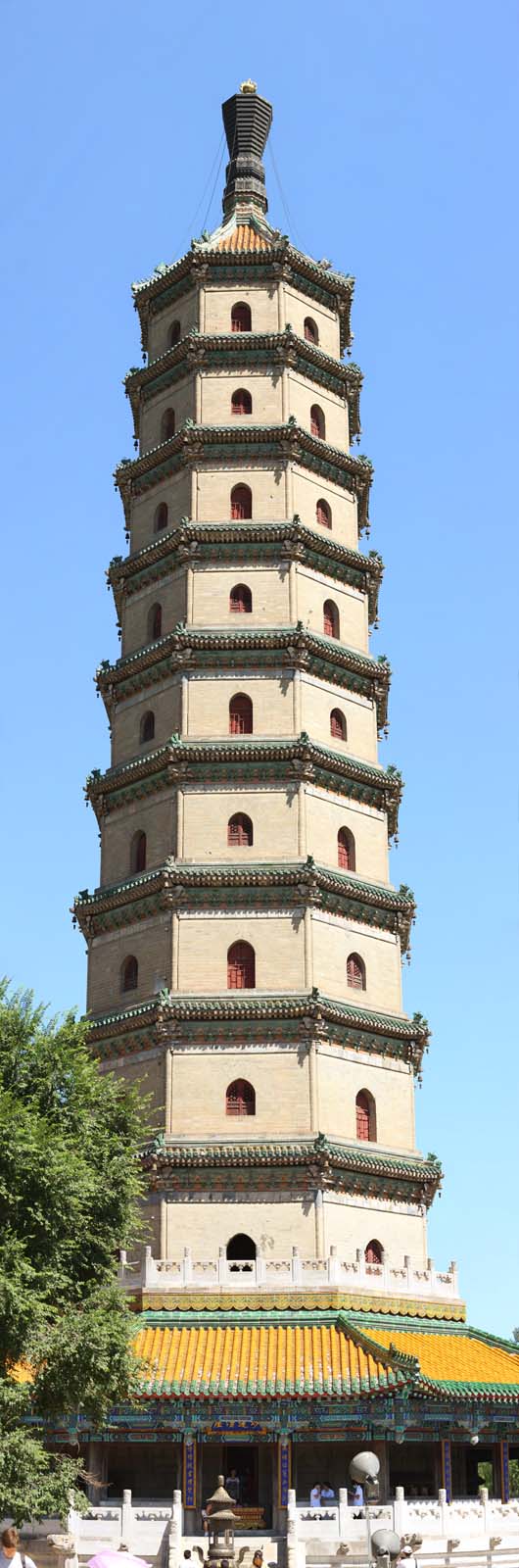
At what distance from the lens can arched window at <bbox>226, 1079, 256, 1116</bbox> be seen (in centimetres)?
3509

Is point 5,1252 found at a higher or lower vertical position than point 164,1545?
higher

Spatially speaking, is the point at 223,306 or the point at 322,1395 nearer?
the point at 322,1395

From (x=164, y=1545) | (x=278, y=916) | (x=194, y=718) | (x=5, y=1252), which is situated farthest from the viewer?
(x=194, y=718)

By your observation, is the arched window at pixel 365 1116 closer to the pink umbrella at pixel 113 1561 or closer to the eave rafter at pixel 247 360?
the pink umbrella at pixel 113 1561

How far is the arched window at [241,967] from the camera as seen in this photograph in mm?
36312

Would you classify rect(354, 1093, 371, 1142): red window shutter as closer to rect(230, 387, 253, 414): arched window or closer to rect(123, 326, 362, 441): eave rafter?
rect(230, 387, 253, 414): arched window

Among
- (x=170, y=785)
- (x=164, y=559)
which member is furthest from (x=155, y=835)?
(x=164, y=559)

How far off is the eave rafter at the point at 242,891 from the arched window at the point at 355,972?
3.04 feet

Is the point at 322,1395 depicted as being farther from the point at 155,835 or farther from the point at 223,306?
the point at 223,306

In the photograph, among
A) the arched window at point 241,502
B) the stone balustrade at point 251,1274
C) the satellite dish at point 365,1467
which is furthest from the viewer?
the arched window at point 241,502

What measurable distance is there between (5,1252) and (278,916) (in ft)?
41.4

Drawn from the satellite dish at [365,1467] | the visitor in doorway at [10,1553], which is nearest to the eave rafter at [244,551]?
the satellite dish at [365,1467]

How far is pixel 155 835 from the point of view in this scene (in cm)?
3869

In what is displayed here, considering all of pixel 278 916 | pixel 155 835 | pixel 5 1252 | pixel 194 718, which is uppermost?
pixel 194 718
